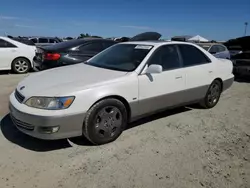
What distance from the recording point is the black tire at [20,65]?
8867mm

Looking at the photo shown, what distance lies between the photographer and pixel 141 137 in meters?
3.69

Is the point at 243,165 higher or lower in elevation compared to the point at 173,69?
lower

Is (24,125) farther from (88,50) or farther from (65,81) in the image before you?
(88,50)

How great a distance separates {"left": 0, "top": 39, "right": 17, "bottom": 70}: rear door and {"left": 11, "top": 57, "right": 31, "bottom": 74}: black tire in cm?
15

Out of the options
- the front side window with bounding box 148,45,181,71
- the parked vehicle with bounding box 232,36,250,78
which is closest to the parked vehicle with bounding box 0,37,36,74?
the front side window with bounding box 148,45,181,71

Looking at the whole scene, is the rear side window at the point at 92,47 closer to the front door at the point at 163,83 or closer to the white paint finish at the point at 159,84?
the front door at the point at 163,83

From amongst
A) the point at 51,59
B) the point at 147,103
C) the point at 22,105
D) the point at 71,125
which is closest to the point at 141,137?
the point at 147,103

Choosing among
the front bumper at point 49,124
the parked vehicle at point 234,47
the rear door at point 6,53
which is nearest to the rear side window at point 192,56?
the front bumper at point 49,124

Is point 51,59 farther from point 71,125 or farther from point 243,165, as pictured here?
point 243,165

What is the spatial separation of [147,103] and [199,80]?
1437 mm

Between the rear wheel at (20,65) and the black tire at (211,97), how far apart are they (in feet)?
22.5

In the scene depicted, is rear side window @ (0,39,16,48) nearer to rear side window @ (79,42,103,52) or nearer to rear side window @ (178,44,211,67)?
rear side window @ (79,42,103,52)

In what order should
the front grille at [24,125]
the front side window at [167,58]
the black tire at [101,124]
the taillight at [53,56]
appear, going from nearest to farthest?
the front grille at [24,125] → the black tire at [101,124] → the front side window at [167,58] → the taillight at [53,56]

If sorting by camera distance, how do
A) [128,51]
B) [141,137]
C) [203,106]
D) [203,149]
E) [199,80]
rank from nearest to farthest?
[203,149] → [141,137] → [128,51] → [199,80] → [203,106]
